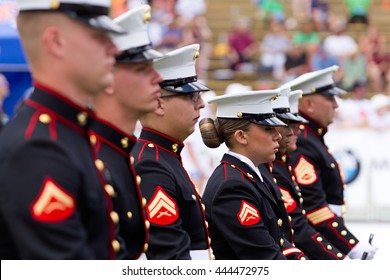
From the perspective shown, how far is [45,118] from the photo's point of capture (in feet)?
10.3

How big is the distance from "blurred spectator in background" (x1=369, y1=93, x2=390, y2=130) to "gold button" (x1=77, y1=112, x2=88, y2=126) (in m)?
11.6

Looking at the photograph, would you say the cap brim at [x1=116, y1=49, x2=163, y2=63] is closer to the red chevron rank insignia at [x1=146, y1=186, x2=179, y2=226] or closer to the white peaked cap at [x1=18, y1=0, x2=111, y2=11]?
the white peaked cap at [x1=18, y1=0, x2=111, y2=11]

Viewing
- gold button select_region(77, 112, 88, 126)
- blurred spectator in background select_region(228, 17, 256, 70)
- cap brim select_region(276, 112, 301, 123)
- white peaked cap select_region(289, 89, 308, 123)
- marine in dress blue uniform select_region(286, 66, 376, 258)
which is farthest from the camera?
blurred spectator in background select_region(228, 17, 256, 70)

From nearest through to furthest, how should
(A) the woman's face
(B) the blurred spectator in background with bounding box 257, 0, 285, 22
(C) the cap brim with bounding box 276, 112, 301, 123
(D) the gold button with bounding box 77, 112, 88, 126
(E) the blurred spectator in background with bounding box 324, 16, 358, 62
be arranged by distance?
1. (D) the gold button with bounding box 77, 112, 88, 126
2. (A) the woman's face
3. (C) the cap brim with bounding box 276, 112, 301, 123
4. (E) the blurred spectator in background with bounding box 324, 16, 358, 62
5. (B) the blurred spectator in background with bounding box 257, 0, 285, 22

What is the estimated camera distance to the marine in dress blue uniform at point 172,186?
15.7 ft

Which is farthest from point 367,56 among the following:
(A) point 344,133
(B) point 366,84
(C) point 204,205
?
(C) point 204,205

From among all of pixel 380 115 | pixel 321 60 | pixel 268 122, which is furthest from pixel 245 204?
pixel 321 60

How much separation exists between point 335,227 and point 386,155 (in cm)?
697

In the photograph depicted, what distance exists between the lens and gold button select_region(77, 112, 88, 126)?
3211 mm

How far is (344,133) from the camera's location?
46.9ft

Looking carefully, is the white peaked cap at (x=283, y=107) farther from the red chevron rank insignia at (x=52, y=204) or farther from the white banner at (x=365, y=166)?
the white banner at (x=365, y=166)

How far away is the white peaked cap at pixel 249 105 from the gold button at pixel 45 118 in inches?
109

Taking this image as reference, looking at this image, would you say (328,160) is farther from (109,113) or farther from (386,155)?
(386,155)

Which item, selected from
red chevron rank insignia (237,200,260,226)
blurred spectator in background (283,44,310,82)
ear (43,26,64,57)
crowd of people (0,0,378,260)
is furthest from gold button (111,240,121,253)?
blurred spectator in background (283,44,310,82)
